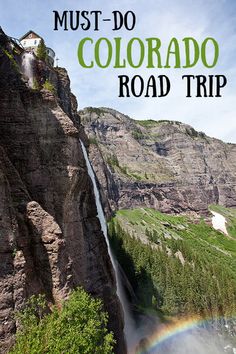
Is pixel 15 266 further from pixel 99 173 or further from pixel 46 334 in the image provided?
pixel 99 173

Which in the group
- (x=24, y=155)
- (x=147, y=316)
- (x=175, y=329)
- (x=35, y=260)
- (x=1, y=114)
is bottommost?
(x=175, y=329)

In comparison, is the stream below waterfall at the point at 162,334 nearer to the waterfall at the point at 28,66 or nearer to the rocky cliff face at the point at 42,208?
the waterfall at the point at 28,66

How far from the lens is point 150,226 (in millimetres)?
188750

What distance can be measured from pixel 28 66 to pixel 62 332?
29.1 meters

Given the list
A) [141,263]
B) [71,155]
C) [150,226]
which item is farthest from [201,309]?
[150,226]

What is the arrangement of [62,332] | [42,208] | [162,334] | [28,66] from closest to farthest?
[62,332] → [42,208] → [28,66] → [162,334]

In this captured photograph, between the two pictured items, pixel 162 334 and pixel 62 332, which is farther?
pixel 162 334

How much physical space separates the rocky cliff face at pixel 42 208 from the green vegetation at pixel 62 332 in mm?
1551

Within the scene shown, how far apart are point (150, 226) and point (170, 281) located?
100 m

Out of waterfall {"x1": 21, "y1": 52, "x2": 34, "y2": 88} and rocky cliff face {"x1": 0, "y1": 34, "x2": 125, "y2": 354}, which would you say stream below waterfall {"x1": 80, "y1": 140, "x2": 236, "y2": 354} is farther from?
rocky cliff face {"x1": 0, "y1": 34, "x2": 125, "y2": 354}

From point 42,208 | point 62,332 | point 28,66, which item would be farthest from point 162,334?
point 28,66

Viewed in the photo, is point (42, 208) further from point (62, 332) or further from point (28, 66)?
point (28, 66)

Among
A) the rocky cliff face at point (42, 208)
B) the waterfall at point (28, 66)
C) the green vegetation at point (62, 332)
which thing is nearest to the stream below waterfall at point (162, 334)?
the waterfall at point (28, 66)

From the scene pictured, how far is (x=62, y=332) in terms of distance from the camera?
720 inches
